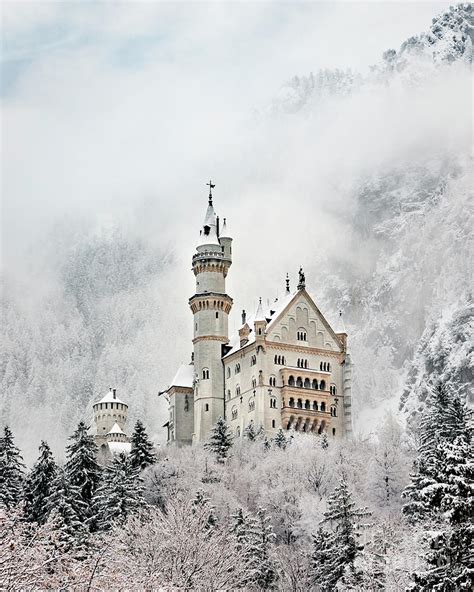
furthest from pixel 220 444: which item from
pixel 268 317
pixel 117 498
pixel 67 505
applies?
pixel 67 505

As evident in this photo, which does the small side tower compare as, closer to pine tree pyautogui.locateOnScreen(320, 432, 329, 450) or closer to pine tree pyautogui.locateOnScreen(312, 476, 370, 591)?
pine tree pyautogui.locateOnScreen(320, 432, 329, 450)

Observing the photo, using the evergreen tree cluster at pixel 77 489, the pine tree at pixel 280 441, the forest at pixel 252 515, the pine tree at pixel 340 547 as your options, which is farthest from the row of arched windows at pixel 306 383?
the pine tree at pixel 340 547

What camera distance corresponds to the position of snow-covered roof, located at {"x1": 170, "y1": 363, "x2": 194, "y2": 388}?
147 m

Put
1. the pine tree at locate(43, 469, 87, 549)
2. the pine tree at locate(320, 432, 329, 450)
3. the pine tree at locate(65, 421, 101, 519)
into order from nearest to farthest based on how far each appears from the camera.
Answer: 1. the pine tree at locate(43, 469, 87, 549)
2. the pine tree at locate(65, 421, 101, 519)
3. the pine tree at locate(320, 432, 329, 450)

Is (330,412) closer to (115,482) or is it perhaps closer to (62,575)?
(115,482)

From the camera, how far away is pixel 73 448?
97312 millimetres

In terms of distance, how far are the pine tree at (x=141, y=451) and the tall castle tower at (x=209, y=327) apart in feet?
107

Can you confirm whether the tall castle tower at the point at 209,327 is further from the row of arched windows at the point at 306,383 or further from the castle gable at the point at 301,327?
the row of arched windows at the point at 306,383

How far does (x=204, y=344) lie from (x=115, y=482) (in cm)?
5804

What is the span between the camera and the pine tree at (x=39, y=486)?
88.1 m

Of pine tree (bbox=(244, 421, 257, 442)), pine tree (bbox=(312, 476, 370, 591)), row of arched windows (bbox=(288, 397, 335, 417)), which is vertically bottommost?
pine tree (bbox=(312, 476, 370, 591))

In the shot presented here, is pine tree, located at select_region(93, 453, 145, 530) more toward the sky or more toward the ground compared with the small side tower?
more toward the ground

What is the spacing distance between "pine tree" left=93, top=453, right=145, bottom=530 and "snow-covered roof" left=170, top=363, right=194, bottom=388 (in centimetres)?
5511

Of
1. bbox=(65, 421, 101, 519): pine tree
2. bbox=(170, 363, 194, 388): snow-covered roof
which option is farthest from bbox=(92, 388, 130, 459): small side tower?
bbox=(65, 421, 101, 519): pine tree
